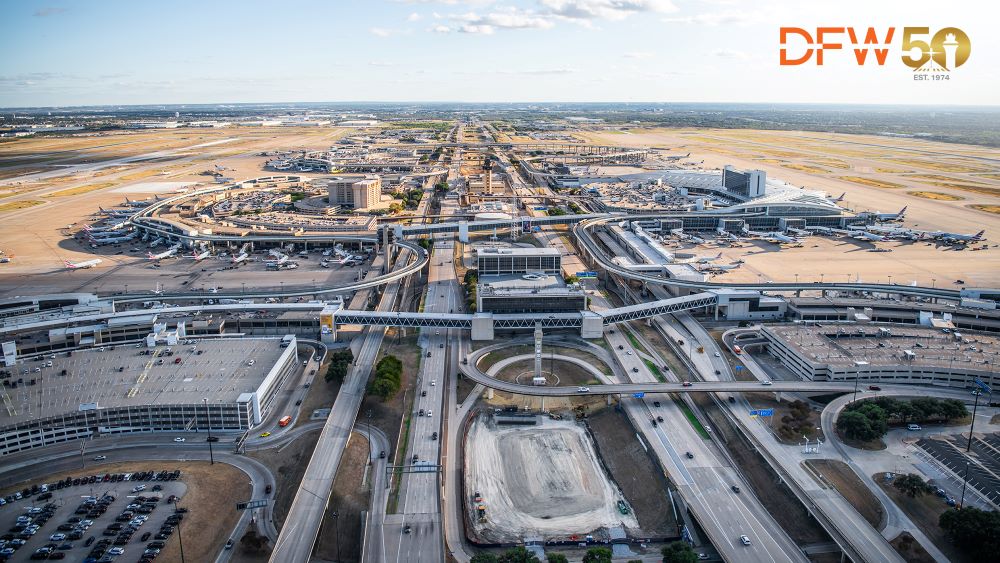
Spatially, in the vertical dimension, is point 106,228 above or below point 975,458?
above

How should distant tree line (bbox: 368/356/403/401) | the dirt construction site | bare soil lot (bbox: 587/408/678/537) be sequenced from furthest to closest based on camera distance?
distant tree line (bbox: 368/356/403/401) → bare soil lot (bbox: 587/408/678/537) → the dirt construction site

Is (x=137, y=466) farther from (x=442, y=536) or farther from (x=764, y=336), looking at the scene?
(x=764, y=336)

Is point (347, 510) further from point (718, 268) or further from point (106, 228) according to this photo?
point (106, 228)

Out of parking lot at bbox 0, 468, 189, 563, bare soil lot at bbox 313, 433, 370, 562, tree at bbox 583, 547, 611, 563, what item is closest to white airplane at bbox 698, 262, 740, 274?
bare soil lot at bbox 313, 433, 370, 562

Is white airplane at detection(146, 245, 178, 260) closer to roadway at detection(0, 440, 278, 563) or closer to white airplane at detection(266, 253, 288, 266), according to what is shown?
white airplane at detection(266, 253, 288, 266)

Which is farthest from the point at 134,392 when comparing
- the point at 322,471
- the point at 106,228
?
the point at 106,228

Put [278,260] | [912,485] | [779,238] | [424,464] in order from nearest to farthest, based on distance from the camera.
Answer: [912,485] < [424,464] < [278,260] < [779,238]

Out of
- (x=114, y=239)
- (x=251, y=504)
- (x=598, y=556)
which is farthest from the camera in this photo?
(x=114, y=239)
